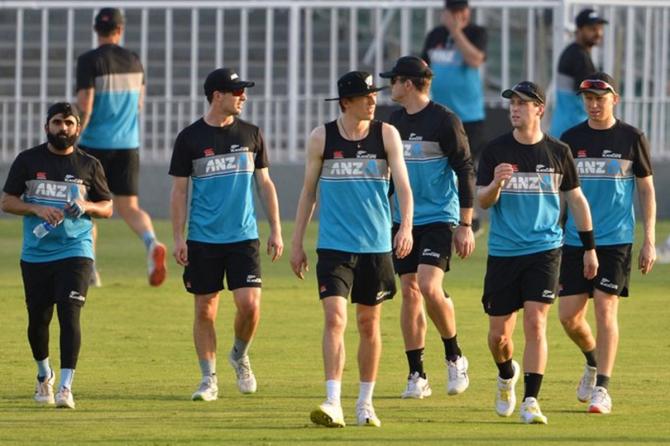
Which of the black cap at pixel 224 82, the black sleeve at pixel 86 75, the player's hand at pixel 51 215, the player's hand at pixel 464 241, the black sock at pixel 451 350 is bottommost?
the black sock at pixel 451 350

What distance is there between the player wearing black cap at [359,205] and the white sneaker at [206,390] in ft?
4.16

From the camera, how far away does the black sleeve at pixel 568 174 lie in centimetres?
1095

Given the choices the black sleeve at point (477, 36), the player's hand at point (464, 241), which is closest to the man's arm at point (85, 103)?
the black sleeve at point (477, 36)

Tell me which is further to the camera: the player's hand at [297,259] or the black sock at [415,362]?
the black sock at [415,362]

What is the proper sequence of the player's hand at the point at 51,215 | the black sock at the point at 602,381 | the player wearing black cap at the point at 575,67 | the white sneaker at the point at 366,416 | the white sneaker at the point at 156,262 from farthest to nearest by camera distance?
1. the player wearing black cap at the point at 575,67
2. the white sneaker at the point at 156,262
3. the player's hand at the point at 51,215
4. the black sock at the point at 602,381
5. the white sneaker at the point at 366,416

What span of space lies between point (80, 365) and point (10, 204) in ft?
6.17

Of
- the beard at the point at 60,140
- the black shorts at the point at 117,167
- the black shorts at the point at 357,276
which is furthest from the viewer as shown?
the black shorts at the point at 117,167

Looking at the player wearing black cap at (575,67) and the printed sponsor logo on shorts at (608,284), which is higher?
the player wearing black cap at (575,67)

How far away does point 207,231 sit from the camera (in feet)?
39.2

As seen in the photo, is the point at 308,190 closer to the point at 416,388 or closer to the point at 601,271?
the point at 416,388

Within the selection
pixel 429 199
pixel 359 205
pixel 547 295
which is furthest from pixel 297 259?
pixel 429 199

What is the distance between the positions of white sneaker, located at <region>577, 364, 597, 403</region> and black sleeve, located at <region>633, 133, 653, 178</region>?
3.96 ft

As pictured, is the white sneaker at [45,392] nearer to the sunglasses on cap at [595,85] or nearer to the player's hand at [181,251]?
→ the player's hand at [181,251]

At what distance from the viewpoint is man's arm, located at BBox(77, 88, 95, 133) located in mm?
17281
